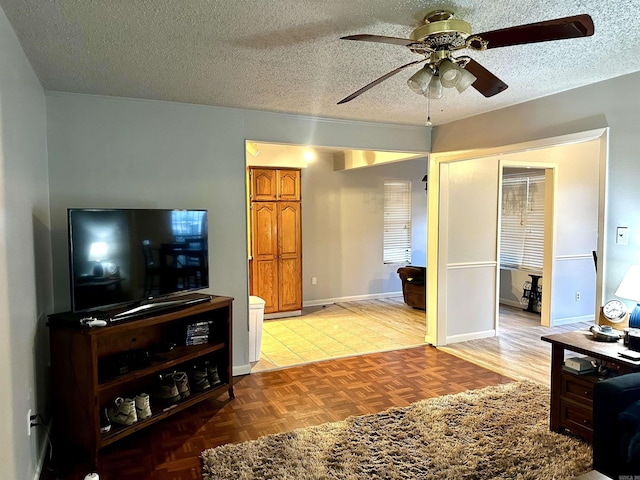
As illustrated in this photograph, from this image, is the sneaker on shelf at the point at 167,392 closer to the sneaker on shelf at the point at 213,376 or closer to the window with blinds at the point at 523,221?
the sneaker on shelf at the point at 213,376

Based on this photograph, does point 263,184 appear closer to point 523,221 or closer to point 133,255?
point 133,255

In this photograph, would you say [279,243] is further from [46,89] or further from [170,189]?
[46,89]

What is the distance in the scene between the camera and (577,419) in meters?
2.69

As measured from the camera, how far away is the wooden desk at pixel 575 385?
2568mm

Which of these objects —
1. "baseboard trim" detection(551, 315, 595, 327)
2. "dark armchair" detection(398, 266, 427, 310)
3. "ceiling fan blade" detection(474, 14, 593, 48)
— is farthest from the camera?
"dark armchair" detection(398, 266, 427, 310)

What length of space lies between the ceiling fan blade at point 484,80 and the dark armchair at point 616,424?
160 centimetres

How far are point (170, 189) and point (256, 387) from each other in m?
1.82

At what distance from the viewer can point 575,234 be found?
19.0 feet

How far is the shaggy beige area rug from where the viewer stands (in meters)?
2.38

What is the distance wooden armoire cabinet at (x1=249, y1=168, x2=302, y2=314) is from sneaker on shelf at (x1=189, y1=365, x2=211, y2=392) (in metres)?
2.71

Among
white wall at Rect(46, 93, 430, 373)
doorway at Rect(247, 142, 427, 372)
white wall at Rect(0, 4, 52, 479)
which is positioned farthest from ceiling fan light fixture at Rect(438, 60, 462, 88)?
doorway at Rect(247, 142, 427, 372)

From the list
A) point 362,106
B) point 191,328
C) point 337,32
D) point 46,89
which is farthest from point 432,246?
point 46,89

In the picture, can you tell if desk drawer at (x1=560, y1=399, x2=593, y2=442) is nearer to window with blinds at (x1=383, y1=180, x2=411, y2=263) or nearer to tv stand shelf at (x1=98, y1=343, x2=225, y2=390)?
tv stand shelf at (x1=98, y1=343, x2=225, y2=390)

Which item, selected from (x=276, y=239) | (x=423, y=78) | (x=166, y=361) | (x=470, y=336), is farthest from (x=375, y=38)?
(x=276, y=239)
